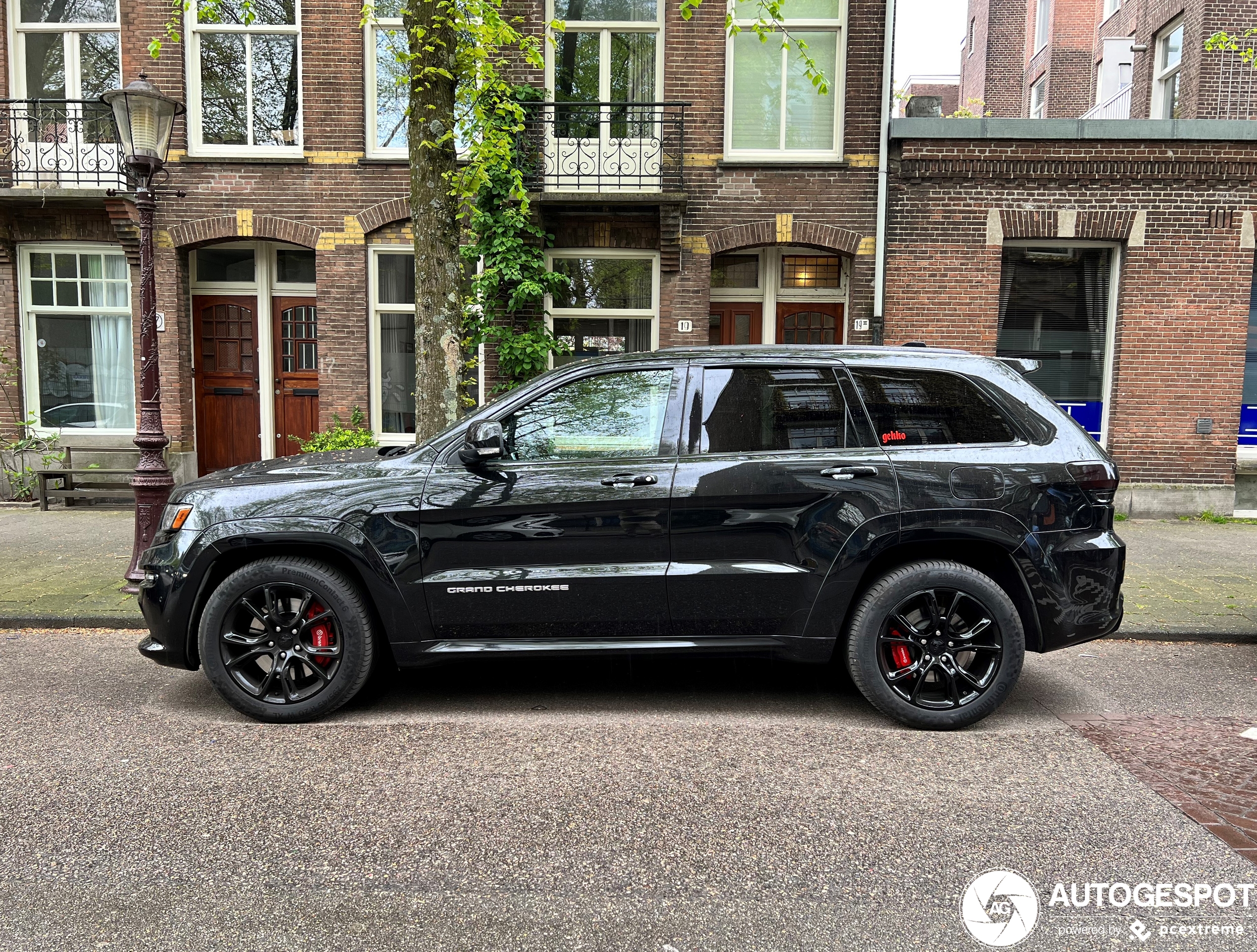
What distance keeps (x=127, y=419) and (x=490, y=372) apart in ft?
17.1

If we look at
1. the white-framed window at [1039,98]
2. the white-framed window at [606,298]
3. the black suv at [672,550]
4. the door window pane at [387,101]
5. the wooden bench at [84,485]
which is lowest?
the wooden bench at [84,485]

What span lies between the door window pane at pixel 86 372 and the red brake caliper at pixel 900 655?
11435 mm

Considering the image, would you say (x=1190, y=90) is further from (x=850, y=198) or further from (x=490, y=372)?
(x=490, y=372)

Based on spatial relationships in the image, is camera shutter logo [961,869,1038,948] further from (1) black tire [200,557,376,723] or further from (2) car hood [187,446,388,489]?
(2) car hood [187,446,388,489]

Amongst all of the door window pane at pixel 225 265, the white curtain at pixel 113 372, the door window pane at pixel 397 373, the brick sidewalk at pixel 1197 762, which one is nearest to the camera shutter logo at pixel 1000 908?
the brick sidewalk at pixel 1197 762

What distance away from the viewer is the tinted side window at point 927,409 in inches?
180

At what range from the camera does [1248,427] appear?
11875 millimetres

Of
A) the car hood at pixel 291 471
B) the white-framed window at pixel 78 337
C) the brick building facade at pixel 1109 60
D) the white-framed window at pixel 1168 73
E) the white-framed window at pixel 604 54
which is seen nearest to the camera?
the car hood at pixel 291 471

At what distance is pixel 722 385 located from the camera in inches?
182

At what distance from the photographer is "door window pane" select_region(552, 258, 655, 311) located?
11.8m

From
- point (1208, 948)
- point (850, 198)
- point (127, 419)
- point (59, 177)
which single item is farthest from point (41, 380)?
point (1208, 948)

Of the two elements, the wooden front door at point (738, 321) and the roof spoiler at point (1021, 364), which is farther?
the wooden front door at point (738, 321)

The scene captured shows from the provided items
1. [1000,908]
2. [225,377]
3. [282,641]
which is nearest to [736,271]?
[225,377]

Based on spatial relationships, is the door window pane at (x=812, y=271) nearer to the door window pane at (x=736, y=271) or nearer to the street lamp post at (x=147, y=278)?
the door window pane at (x=736, y=271)
